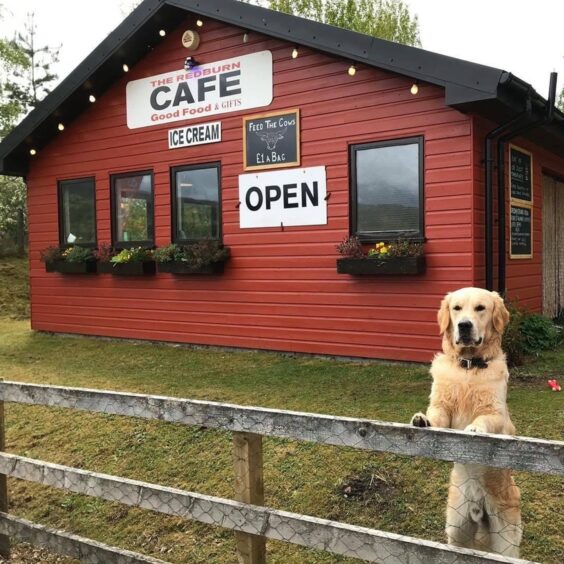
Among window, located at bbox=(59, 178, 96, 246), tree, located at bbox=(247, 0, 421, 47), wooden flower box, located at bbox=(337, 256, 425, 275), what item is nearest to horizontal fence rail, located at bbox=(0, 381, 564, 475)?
wooden flower box, located at bbox=(337, 256, 425, 275)

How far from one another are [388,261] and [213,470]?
336 centimetres

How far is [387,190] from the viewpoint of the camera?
7.07 meters

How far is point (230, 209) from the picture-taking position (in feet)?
27.3

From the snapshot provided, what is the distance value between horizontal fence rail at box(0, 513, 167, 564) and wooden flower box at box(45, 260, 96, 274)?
6.62 meters

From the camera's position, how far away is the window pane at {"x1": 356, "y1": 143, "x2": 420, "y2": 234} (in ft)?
22.7

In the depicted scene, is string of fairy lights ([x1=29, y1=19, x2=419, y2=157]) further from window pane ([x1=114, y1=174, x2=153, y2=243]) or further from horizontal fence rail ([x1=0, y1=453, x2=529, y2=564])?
horizontal fence rail ([x1=0, y1=453, x2=529, y2=564])

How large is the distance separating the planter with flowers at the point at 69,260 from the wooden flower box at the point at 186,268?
1506 mm

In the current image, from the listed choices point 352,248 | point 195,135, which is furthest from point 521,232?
point 195,135

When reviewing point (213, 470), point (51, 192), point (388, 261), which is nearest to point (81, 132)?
point (51, 192)

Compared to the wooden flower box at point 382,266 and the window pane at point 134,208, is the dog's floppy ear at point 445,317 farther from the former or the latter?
the window pane at point 134,208

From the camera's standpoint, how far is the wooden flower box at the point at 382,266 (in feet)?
21.9

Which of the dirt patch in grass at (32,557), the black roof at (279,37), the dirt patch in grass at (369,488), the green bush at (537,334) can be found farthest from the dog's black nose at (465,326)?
the green bush at (537,334)

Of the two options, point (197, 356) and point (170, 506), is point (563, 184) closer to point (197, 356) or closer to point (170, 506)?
point (197, 356)

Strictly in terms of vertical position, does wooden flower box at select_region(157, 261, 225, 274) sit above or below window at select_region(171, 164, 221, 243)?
below
